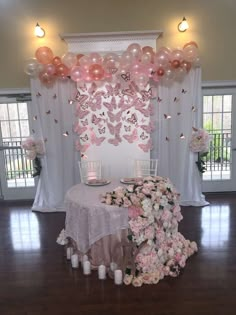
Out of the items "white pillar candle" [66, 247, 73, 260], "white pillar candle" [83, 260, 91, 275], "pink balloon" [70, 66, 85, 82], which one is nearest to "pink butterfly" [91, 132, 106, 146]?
"pink balloon" [70, 66, 85, 82]

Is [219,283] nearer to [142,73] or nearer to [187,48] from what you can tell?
[142,73]

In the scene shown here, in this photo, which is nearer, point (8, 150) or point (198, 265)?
point (198, 265)

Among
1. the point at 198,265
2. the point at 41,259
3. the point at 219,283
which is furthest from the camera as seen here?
the point at 41,259

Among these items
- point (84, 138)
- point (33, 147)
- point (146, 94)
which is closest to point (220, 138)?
point (146, 94)

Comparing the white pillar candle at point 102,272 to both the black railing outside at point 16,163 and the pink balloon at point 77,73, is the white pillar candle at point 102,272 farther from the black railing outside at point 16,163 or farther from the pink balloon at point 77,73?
the black railing outside at point 16,163

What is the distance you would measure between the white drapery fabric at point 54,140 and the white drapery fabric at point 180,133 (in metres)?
1.56

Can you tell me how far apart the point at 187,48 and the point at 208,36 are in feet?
2.38

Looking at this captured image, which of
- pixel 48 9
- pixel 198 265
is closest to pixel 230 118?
pixel 198 265

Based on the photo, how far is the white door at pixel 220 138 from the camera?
572 cm

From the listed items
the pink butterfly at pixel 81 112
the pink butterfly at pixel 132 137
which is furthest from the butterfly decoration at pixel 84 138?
the pink butterfly at pixel 132 137

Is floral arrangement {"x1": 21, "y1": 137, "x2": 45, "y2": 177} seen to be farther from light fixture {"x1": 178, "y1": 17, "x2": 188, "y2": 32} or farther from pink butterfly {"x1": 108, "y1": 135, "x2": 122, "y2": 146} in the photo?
light fixture {"x1": 178, "y1": 17, "x2": 188, "y2": 32}

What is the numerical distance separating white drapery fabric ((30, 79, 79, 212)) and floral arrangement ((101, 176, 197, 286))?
7.39 feet

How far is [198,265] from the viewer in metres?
3.46

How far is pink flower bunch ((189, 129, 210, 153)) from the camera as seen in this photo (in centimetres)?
524
